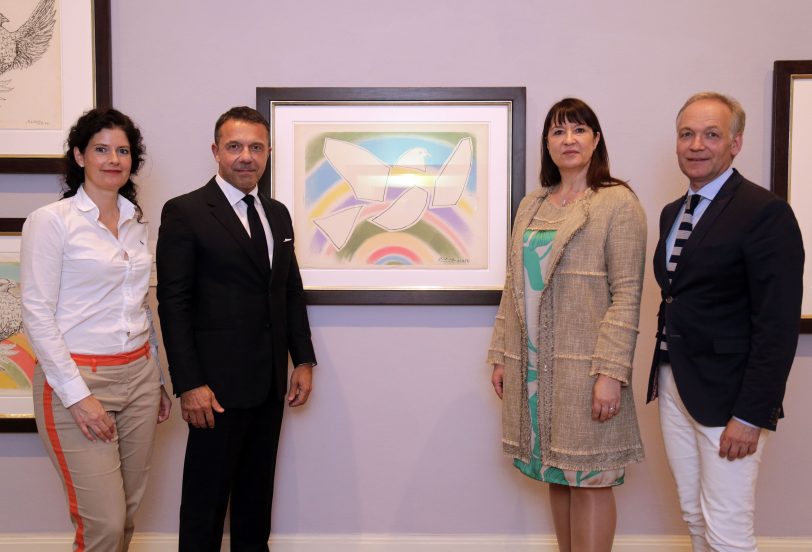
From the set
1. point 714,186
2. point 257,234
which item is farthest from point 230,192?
point 714,186

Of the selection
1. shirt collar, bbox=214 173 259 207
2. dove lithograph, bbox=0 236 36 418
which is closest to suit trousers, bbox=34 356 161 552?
shirt collar, bbox=214 173 259 207

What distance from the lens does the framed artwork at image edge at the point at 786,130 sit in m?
2.29

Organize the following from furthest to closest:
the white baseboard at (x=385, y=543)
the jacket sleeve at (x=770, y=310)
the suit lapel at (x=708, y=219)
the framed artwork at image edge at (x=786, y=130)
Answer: the white baseboard at (x=385, y=543) → the framed artwork at image edge at (x=786, y=130) → the suit lapel at (x=708, y=219) → the jacket sleeve at (x=770, y=310)

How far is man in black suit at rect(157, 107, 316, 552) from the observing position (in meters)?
1.82

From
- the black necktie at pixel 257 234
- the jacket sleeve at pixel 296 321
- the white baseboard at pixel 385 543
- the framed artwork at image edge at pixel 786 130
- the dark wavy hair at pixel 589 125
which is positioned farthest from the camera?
the white baseboard at pixel 385 543

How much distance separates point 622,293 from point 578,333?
173mm

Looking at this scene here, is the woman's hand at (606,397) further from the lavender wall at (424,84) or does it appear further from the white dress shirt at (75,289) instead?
the white dress shirt at (75,289)

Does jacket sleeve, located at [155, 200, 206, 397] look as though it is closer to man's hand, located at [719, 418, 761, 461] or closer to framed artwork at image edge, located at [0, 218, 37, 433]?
framed artwork at image edge, located at [0, 218, 37, 433]

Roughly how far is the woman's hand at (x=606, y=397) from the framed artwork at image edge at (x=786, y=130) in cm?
118

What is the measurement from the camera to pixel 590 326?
1.75m

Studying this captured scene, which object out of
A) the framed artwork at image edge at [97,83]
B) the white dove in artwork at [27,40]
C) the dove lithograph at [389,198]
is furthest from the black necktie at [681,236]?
the white dove in artwork at [27,40]

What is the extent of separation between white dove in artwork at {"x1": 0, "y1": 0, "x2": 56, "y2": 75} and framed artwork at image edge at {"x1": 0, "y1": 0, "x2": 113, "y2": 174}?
0.63ft

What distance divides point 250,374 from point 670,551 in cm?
185

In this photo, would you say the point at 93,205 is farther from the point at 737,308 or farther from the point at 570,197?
the point at 737,308
